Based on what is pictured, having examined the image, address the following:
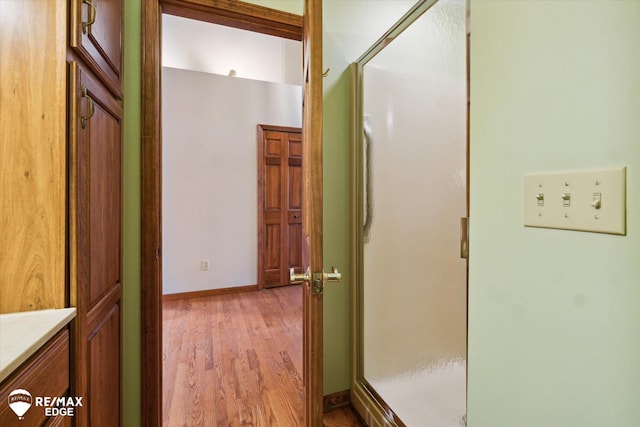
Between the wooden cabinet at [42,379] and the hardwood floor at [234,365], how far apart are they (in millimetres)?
1026

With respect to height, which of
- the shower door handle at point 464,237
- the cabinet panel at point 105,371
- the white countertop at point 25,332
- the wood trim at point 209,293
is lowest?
the wood trim at point 209,293

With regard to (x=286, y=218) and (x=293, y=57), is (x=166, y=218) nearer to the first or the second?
(x=286, y=218)

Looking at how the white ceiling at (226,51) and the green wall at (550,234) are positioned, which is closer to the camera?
the green wall at (550,234)

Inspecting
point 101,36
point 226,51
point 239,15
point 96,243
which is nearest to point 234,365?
point 96,243

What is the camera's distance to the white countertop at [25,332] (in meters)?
0.58

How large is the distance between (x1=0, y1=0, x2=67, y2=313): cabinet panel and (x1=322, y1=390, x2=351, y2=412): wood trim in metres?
1.40

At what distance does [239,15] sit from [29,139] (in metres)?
1.13

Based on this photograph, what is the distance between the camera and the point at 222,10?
4.79 feet

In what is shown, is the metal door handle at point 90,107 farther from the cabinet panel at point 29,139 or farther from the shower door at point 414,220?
the shower door at point 414,220

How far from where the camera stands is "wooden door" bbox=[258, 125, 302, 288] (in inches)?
150

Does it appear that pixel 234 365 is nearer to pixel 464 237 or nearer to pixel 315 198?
pixel 315 198

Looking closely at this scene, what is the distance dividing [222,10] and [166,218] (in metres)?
2.50

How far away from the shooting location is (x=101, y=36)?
979 millimetres

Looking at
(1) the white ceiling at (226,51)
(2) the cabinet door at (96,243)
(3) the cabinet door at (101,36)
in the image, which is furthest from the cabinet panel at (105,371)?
(1) the white ceiling at (226,51)
